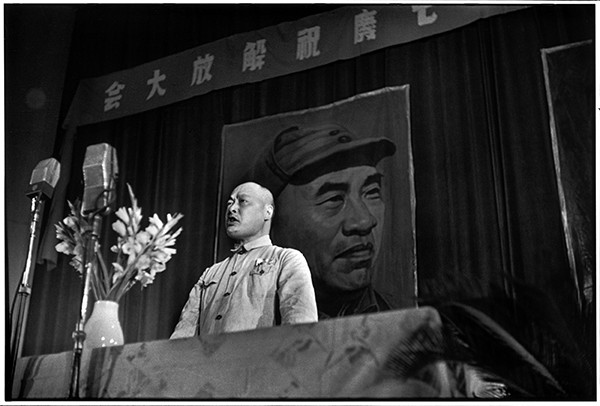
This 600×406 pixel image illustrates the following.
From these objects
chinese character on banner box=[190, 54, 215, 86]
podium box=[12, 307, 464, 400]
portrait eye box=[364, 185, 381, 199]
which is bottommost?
podium box=[12, 307, 464, 400]

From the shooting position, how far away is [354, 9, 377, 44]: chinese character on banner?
17.3 feet

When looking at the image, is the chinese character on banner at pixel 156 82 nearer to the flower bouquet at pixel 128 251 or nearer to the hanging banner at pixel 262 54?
the hanging banner at pixel 262 54

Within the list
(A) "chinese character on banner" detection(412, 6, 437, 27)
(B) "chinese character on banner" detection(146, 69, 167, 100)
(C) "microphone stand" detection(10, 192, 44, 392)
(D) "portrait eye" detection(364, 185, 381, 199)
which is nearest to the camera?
(C) "microphone stand" detection(10, 192, 44, 392)

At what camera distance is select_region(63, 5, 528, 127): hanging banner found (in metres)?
5.20

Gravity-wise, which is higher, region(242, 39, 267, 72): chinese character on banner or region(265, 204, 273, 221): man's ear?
region(242, 39, 267, 72): chinese character on banner

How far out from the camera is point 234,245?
16.3ft

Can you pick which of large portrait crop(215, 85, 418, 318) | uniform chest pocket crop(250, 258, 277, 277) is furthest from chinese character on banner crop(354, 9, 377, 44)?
uniform chest pocket crop(250, 258, 277, 277)

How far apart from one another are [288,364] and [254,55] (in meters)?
3.03

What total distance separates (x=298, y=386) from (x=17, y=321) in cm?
227

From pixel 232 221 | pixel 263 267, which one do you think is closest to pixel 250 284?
pixel 263 267

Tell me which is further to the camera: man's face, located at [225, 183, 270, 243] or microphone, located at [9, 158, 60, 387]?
man's face, located at [225, 183, 270, 243]

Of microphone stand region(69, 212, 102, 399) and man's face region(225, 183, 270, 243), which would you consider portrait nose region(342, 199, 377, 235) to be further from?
microphone stand region(69, 212, 102, 399)

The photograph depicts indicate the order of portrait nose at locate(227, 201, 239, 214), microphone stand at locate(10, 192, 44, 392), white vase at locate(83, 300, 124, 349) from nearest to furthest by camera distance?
white vase at locate(83, 300, 124, 349)
microphone stand at locate(10, 192, 44, 392)
portrait nose at locate(227, 201, 239, 214)

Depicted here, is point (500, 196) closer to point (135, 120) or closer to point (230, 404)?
point (230, 404)
